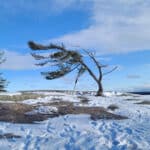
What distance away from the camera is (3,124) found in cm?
1406

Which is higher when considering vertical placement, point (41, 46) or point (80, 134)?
point (41, 46)

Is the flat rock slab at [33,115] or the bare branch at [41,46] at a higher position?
the bare branch at [41,46]

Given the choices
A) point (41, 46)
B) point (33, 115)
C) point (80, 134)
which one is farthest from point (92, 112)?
point (41, 46)

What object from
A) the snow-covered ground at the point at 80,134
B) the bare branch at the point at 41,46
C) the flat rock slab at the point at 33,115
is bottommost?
the snow-covered ground at the point at 80,134

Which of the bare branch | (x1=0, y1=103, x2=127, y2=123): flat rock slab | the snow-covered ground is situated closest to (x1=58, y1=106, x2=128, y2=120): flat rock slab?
(x1=0, y1=103, x2=127, y2=123): flat rock slab

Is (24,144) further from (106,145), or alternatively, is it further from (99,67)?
(99,67)

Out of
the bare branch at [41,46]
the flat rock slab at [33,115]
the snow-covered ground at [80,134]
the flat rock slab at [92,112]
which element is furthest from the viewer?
the bare branch at [41,46]

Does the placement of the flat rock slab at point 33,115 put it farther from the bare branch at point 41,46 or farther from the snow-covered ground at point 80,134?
the bare branch at point 41,46

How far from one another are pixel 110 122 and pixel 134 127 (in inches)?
54.9

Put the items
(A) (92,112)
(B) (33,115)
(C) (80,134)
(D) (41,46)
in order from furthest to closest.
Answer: (D) (41,46), (A) (92,112), (B) (33,115), (C) (80,134)

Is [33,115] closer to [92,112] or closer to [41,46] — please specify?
[92,112]

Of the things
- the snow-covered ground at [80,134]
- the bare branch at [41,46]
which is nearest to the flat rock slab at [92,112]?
the snow-covered ground at [80,134]

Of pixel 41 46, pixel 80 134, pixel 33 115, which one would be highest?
pixel 41 46

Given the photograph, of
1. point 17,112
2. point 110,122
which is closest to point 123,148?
point 110,122
